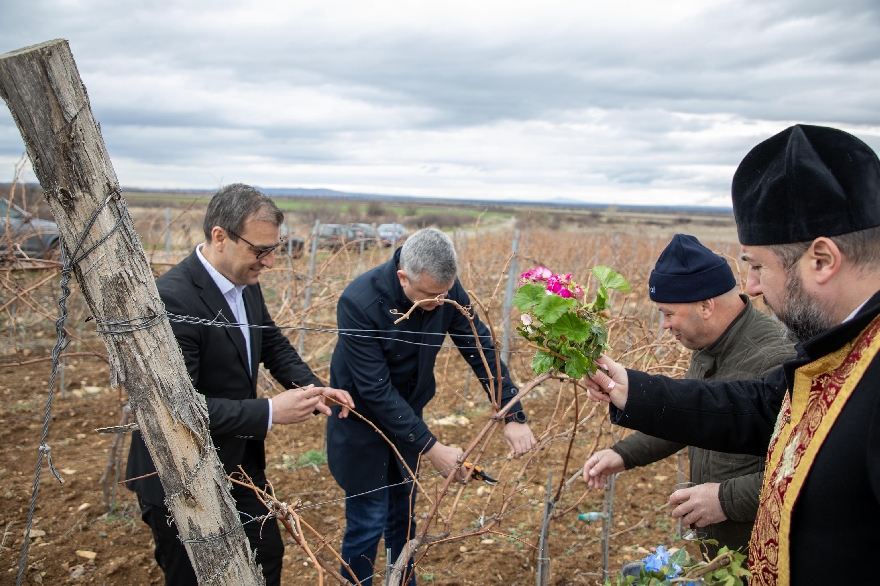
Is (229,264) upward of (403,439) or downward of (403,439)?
upward

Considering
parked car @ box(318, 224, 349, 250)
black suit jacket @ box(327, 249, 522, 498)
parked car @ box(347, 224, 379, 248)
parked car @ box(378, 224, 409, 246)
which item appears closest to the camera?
black suit jacket @ box(327, 249, 522, 498)

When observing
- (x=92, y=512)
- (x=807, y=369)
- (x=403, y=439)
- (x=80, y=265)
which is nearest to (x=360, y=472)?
(x=403, y=439)

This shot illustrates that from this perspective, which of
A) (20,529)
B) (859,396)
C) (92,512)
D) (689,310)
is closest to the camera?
(859,396)

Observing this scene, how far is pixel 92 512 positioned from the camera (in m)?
3.88

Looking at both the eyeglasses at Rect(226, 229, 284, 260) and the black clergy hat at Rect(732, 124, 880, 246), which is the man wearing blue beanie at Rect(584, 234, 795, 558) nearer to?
the black clergy hat at Rect(732, 124, 880, 246)

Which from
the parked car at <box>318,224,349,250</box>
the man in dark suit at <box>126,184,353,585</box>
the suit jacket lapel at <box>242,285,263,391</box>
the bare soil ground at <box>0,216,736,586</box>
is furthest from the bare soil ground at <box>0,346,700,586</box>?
the parked car at <box>318,224,349,250</box>

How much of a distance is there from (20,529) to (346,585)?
2981mm

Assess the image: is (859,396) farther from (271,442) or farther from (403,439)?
(271,442)

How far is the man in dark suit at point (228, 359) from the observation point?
2115mm

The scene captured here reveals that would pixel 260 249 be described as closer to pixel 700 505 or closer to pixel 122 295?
pixel 122 295

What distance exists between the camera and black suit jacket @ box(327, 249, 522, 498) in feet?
8.30

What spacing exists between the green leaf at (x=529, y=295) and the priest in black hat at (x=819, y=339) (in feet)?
1.75

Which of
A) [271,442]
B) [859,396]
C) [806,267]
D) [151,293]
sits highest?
[806,267]

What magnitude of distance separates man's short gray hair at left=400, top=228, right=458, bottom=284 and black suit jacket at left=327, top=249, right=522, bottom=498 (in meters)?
0.20
